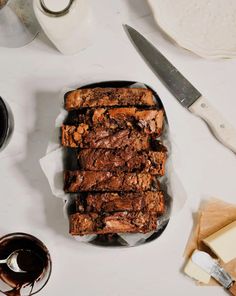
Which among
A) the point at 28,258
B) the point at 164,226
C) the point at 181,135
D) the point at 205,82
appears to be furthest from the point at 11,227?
the point at 205,82

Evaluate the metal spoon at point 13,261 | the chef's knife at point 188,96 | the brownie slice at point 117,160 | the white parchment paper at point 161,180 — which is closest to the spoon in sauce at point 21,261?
the metal spoon at point 13,261

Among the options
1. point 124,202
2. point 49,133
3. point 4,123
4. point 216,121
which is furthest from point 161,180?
point 4,123

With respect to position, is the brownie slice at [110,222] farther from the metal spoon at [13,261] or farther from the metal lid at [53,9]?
the metal lid at [53,9]

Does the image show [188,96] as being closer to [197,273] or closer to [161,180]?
[161,180]

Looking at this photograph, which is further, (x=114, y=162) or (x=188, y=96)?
(x=188, y=96)

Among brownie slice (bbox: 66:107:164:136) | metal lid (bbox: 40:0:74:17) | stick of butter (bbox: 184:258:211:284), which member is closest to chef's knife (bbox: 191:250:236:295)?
stick of butter (bbox: 184:258:211:284)

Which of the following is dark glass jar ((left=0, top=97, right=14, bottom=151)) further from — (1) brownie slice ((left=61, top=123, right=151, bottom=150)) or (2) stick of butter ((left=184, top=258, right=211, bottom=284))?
(2) stick of butter ((left=184, top=258, right=211, bottom=284))
